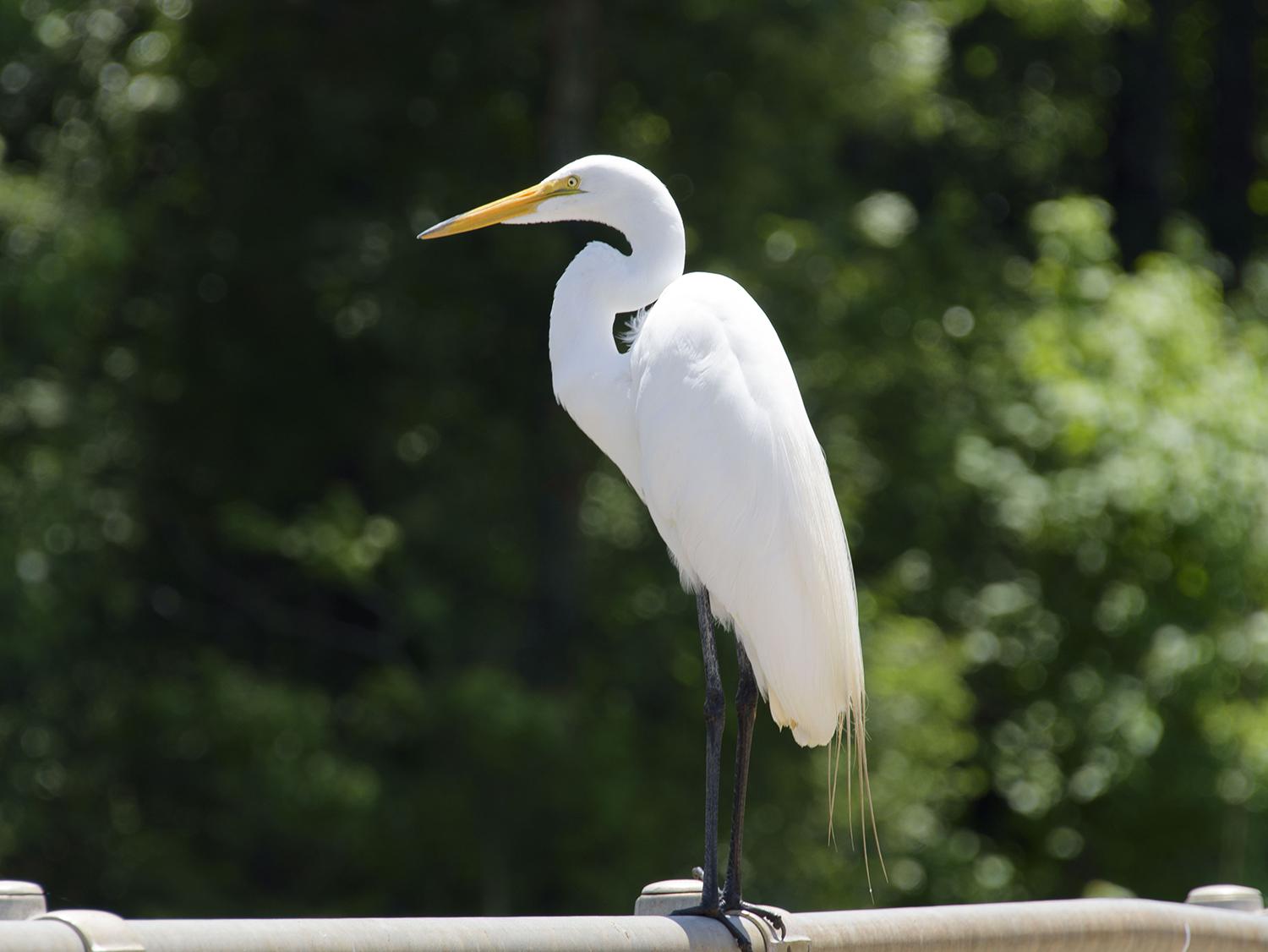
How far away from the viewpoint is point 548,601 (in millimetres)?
8945

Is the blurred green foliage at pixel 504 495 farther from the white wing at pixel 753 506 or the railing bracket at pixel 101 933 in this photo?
the railing bracket at pixel 101 933

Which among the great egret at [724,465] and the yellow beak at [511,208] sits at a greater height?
the yellow beak at [511,208]

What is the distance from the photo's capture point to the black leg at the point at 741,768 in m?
2.91

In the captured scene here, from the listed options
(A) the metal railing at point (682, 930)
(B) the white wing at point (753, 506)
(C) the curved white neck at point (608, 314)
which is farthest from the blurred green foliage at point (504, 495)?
(A) the metal railing at point (682, 930)

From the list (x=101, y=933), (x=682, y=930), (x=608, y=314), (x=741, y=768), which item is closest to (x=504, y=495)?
(x=608, y=314)

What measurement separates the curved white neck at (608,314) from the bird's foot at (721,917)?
2.68 feet

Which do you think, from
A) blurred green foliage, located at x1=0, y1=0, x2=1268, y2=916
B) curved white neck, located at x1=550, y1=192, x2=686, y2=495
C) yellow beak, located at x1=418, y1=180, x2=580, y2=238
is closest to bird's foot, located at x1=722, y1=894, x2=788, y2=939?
curved white neck, located at x1=550, y1=192, x2=686, y2=495

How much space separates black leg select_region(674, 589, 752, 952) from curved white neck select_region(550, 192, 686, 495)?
293 mm

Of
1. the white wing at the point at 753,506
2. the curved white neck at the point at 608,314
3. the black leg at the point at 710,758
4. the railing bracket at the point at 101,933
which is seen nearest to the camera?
the railing bracket at the point at 101,933

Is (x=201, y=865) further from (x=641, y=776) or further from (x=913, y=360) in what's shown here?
(x=913, y=360)

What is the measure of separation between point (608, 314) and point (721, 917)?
1149 mm

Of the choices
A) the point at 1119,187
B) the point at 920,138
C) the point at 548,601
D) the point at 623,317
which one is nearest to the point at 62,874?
the point at 548,601

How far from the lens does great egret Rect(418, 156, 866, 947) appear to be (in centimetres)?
303

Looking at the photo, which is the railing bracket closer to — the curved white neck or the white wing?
the white wing
